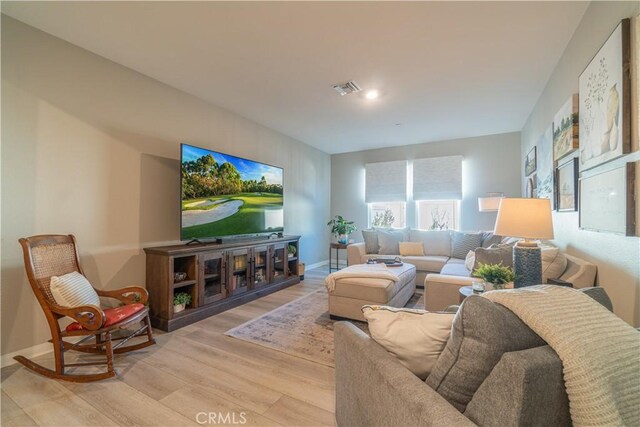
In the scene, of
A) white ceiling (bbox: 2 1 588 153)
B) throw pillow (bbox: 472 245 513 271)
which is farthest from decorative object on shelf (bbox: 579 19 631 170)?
throw pillow (bbox: 472 245 513 271)

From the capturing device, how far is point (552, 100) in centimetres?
281

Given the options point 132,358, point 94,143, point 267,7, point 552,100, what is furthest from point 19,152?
point 552,100

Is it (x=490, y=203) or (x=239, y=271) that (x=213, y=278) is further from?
(x=490, y=203)

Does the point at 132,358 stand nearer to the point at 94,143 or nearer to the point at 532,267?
the point at 94,143

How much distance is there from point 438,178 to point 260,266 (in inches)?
151

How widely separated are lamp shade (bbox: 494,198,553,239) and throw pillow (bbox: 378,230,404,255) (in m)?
3.04

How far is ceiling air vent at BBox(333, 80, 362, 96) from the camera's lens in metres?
3.05

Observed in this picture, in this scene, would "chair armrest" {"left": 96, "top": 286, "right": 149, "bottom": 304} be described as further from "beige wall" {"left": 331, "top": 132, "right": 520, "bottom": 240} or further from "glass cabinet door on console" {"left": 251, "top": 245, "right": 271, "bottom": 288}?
"beige wall" {"left": 331, "top": 132, "right": 520, "bottom": 240}

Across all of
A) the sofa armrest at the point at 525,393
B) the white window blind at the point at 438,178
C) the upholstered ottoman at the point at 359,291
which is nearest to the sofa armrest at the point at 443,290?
the upholstered ottoman at the point at 359,291

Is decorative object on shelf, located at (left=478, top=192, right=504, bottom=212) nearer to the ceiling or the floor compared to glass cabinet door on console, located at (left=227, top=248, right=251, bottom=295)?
nearer to the ceiling

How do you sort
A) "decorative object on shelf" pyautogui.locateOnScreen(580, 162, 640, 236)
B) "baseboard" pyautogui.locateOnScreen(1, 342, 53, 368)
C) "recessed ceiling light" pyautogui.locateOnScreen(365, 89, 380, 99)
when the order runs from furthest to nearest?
1. "recessed ceiling light" pyautogui.locateOnScreen(365, 89, 380, 99)
2. "baseboard" pyautogui.locateOnScreen(1, 342, 53, 368)
3. "decorative object on shelf" pyautogui.locateOnScreen(580, 162, 640, 236)

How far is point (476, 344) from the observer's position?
792mm

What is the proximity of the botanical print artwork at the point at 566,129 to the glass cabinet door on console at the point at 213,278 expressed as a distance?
3.49 meters

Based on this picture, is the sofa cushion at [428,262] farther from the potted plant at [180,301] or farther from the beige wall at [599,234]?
the potted plant at [180,301]
